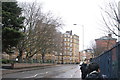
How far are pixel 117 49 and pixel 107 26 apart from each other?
1431 cm

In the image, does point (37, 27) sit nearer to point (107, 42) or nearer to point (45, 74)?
point (107, 42)

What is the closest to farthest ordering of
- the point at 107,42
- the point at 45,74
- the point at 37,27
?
1. the point at 45,74
2. the point at 107,42
3. the point at 37,27

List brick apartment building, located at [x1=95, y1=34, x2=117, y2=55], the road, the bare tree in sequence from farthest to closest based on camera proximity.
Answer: the bare tree < brick apartment building, located at [x1=95, y1=34, x2=117, y2=55] < the road

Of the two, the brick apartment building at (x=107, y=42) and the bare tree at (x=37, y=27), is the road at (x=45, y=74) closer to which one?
the brick apartment building at (x=107, y=42)

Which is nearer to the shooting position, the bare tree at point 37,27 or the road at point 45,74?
the road at point 45,74

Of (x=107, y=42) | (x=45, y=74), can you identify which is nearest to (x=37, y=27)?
(x=107, y=42)

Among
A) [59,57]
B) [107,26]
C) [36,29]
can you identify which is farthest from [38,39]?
[59,57]

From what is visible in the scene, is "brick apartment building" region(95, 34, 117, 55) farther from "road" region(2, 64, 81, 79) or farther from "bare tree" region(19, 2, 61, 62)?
"bare tree" region(19, 2, 61, 62)

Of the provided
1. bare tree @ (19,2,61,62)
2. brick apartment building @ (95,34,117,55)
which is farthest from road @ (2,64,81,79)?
bare tree @ (19,2,61,62)

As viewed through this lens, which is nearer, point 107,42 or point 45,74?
point 45,74

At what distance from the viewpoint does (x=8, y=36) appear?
2562 centimetres

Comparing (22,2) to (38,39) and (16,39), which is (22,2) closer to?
(38,39)

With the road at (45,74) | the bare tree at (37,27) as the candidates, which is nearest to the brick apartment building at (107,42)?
the road at (45,74)

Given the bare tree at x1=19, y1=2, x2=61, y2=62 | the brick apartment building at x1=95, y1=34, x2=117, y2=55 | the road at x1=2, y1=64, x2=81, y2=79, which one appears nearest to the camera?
the road at x1=2, y1=64, x2=81, y2=79
